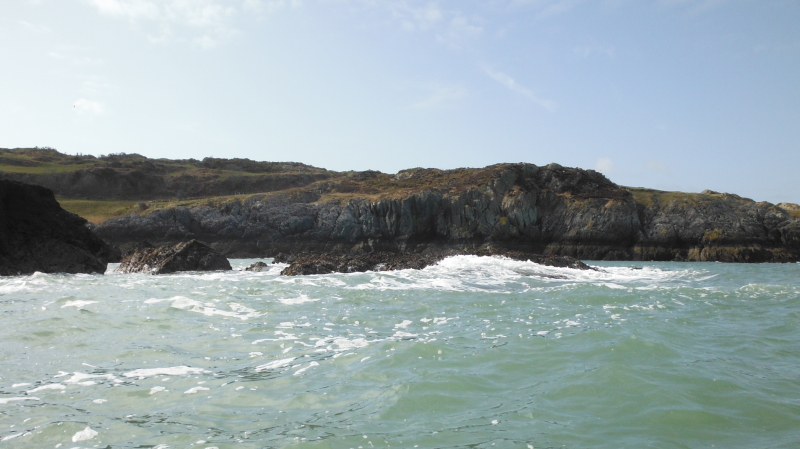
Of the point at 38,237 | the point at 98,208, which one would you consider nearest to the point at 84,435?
the point at 38,237

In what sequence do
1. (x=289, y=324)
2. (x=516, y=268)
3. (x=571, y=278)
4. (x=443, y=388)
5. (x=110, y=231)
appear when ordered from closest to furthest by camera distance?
(x=443, y=388)
(x=289, y=324)
(x=571, y=278)
(x=516, y=268)
(x=110, y=231)

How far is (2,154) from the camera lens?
74.4 metres

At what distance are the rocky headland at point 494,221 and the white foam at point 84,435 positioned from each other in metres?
37.6

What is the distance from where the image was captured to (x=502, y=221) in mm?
47281

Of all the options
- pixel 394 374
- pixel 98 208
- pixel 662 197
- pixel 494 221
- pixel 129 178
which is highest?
pixel 662 197

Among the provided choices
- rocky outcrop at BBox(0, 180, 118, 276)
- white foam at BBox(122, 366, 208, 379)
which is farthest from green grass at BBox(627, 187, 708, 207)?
white foam at BBox(122, 366, 208, 379)

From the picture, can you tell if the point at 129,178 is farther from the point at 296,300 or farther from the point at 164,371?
the point at 164,371

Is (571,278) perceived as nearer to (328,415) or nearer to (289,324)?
(289,324)

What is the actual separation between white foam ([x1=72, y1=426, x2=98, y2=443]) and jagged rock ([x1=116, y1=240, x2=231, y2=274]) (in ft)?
61.9

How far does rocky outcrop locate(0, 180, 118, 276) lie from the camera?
60.2 ft

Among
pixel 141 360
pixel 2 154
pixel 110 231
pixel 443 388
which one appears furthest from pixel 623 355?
pixel 2 154

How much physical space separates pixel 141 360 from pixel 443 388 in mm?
3983

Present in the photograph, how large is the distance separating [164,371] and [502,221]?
4327cm

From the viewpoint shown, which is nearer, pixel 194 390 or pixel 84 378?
pixel 194 390
